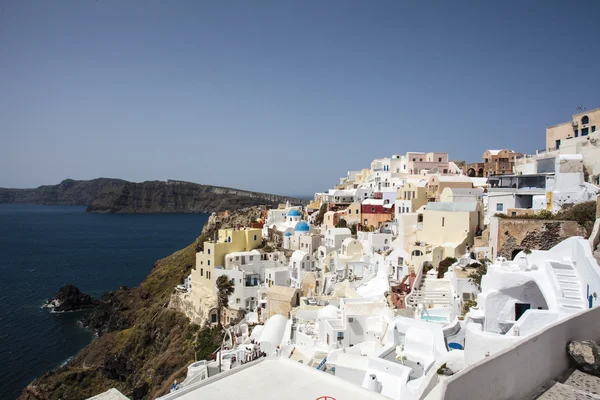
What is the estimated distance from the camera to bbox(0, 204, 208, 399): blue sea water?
34812 millimetres

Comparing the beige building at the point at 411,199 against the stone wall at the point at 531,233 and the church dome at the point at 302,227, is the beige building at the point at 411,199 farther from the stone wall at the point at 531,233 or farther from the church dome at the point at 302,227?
the stone wall at the point at 531,233

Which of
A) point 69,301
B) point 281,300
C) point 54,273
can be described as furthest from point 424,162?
point 54,273

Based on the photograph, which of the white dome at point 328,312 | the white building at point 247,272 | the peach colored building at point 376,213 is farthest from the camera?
the peach colored building at point 376,213

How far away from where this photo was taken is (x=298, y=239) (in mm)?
36625

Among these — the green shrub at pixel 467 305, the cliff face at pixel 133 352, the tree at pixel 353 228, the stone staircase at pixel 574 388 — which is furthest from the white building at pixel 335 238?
the stone staircase at pixel 574 388

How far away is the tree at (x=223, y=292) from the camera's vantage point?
2948cm

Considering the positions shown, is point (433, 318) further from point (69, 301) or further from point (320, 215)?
point (69, 301)

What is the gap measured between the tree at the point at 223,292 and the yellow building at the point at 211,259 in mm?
1625

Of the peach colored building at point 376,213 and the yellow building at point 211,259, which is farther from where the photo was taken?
the peach colored building at point 376,213

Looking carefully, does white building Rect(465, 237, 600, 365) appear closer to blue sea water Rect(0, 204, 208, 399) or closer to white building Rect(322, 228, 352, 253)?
white building Rect(322, 228, 352, 253)

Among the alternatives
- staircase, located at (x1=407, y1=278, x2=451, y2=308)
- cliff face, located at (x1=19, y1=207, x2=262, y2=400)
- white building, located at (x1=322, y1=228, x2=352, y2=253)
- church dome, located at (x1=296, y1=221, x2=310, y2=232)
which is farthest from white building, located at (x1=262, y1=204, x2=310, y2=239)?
staircase, located at (x1=407, y1=278, x2=451, y2=308)

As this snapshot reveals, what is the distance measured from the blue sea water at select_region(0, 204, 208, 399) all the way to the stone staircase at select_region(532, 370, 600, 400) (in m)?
35.2

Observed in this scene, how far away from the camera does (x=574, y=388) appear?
566 centimetres

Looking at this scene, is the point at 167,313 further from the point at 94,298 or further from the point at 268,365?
the point at 268,365
